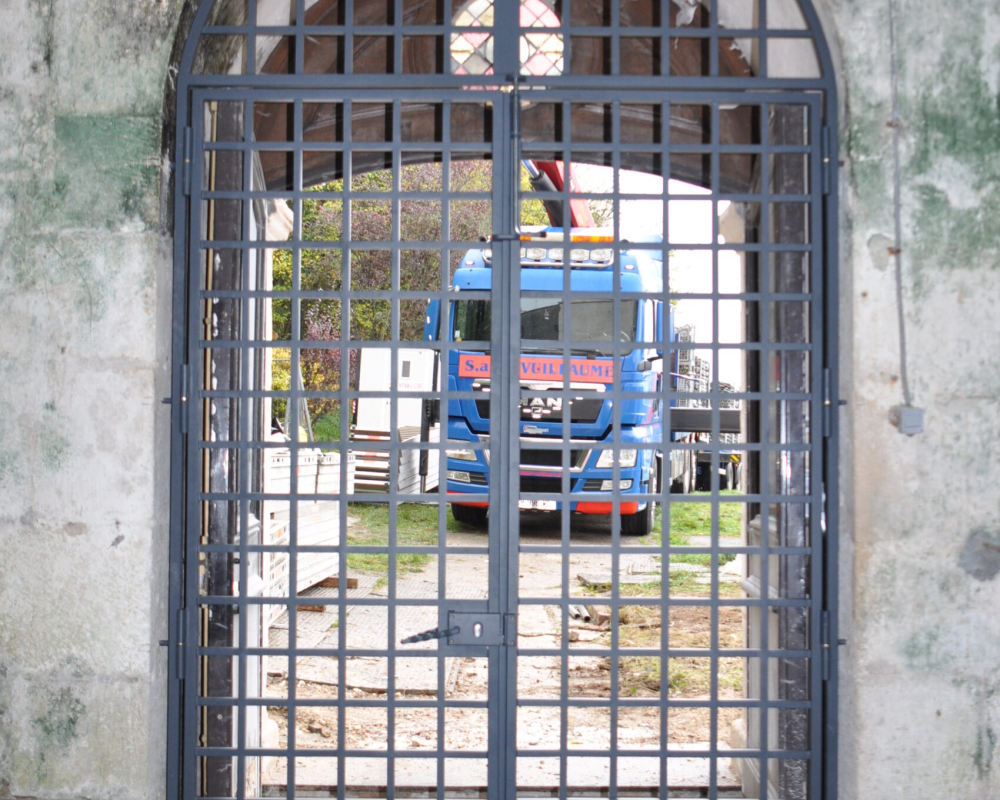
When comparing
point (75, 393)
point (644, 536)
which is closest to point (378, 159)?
point (75, 393)

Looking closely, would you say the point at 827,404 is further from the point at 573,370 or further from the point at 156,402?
the point at 573,370

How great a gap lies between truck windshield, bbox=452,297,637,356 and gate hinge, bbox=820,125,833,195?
6.70 metres

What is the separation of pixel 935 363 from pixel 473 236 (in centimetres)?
1854

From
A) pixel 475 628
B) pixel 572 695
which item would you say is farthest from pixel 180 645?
pixel 572 695

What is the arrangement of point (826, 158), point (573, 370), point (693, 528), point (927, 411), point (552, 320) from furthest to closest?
point (693, 528) < point (552, 320) < point (573, 370) < point (826, 158) < point (927, 411)

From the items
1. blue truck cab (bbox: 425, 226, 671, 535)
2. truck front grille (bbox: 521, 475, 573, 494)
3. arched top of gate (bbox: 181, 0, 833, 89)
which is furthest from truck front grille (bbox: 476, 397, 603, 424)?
arched top of gate (bbox: 181, 0, 833, 89)

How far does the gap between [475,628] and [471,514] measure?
32.3ft

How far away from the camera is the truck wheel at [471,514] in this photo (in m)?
13.2

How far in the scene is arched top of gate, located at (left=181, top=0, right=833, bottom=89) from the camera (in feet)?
11.4

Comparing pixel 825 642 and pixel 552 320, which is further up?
pixel 552 320

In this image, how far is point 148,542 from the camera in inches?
131

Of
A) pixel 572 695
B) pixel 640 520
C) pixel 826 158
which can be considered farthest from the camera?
pixel 640 520

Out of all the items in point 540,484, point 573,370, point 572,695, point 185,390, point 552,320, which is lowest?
point 572,695

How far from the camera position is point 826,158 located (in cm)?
340
